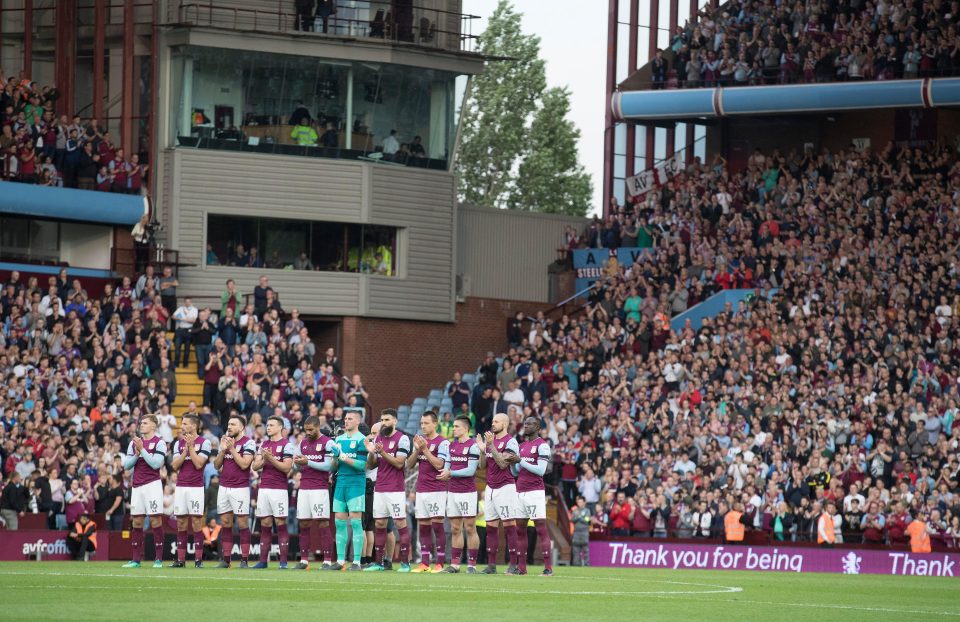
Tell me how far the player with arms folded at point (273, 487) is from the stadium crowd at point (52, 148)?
1889 centimetres

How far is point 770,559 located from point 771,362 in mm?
6671

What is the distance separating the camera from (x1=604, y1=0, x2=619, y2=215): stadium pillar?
5328 centimetres

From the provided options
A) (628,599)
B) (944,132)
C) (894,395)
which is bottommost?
(628,599)

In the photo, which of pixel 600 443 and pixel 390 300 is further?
pixel 390 300

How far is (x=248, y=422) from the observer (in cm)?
3694

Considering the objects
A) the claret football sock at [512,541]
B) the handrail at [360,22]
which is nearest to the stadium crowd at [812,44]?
the handrail at [360,22]

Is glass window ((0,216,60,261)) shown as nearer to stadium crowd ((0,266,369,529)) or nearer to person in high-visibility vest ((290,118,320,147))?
stadium crowd ((0,266,369,529))

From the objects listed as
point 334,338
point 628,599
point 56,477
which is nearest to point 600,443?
point 334,338

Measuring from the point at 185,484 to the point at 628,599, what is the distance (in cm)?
797

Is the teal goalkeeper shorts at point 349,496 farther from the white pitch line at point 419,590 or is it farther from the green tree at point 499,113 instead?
the green tree at point 499,113

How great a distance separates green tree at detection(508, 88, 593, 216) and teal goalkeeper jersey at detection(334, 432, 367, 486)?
56004 mm

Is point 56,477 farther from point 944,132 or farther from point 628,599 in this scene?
point 944,132

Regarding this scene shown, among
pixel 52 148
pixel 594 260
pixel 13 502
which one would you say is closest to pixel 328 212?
pixel 52 148

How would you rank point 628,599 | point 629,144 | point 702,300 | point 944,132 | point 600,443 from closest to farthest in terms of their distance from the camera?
point 628,599, point 600,443, point 702,300, point 944,132, point 629,144
